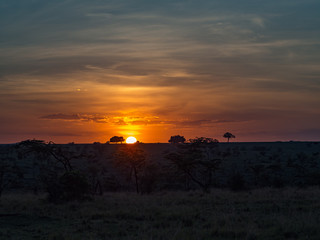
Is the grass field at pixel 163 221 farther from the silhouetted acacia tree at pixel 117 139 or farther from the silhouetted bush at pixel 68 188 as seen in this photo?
the silhouetted acacia tree at pixel 117 139

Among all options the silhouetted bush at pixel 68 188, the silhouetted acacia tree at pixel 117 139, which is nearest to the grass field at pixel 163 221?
the silhouetted bush at pixel 68 188

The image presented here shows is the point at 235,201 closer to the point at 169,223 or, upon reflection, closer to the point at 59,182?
the point at 169,223

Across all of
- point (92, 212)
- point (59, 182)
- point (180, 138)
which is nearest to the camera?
point (92, 212)

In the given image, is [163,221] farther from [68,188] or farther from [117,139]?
[117,139]

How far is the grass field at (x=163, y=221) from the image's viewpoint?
16.3m

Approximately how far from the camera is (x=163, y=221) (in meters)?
20.0

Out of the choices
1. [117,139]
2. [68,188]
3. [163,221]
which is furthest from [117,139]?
[163,221]

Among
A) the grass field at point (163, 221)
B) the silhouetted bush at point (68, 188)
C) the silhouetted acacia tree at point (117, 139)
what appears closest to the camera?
the grass field at point (163, 221)

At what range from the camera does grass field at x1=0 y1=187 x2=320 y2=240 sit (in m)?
16.3

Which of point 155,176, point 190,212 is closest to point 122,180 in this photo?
point 155,176

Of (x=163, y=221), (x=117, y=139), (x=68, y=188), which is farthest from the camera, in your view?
(x=117, y=139)

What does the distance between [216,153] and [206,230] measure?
74.3 m

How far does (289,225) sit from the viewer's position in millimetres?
17219

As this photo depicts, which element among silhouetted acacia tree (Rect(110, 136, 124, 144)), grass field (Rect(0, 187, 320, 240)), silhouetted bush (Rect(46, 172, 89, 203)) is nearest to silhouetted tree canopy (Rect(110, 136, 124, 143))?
silhouetted acacia tree (Rect(110, 136, 124, 144))
